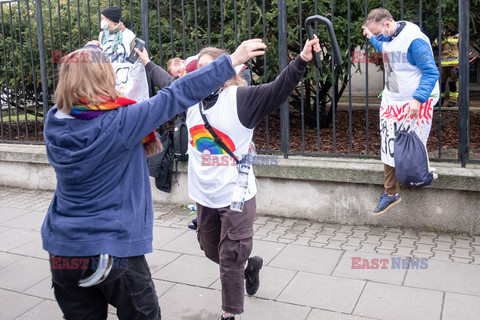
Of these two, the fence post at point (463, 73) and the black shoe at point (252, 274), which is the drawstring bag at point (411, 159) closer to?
the fence post at point (463, 73)

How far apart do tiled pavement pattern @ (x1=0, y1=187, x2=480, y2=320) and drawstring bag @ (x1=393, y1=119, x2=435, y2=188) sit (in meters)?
0.64

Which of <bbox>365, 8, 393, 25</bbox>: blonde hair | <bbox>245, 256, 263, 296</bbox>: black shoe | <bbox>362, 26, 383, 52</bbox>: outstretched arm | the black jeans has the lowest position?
<bbox>245, 256, 263, 296</bbox>: black shoe

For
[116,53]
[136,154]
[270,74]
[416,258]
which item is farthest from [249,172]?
[270,74]

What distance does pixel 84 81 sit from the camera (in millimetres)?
2246

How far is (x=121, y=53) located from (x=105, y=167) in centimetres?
366

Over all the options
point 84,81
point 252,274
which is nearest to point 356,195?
point 252,274

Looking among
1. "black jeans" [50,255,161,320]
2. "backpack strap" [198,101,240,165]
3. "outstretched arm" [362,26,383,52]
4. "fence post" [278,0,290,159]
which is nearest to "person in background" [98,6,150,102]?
"fence post" [278,0,290,159]

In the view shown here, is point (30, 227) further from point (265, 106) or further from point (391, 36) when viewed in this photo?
point (391, 36)

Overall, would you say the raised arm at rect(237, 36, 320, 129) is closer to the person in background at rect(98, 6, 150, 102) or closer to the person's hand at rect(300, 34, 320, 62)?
the person's hand at rect(300, 34, 320, 62)

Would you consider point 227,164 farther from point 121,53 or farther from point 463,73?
point 121,53

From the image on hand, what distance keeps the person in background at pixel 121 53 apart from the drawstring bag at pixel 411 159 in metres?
2.87

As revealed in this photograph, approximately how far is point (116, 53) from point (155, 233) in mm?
2014

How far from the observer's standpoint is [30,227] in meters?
5.61

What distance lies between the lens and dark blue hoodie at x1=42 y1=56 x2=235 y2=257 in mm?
2268
